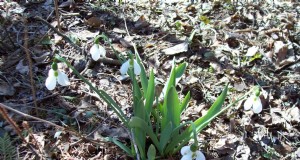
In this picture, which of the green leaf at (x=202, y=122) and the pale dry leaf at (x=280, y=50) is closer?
the green leaf at (x=202, y=122)

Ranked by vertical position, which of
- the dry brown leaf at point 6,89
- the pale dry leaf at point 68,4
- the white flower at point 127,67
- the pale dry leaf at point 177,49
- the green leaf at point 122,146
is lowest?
the green leaf at point 122,146

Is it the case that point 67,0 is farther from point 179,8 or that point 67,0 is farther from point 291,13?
point 291,13

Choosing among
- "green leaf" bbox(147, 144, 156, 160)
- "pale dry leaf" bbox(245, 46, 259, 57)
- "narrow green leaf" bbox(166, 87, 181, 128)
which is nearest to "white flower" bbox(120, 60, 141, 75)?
"narrow green leaf" bbox(166, 87, 181, 128)

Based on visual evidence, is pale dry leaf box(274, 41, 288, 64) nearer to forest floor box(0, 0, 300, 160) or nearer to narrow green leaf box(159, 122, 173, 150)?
forest floor box(0, 0, 300, 160)

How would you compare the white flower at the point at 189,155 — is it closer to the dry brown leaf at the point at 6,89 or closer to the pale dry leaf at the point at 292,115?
the pale dry leaf at the point at 292,115

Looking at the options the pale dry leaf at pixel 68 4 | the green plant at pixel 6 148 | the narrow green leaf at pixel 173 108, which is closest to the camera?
the narrow green leaf at pixel 173 108

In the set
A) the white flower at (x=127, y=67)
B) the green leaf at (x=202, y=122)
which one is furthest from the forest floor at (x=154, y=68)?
the white flower at (x=127, y=67)
